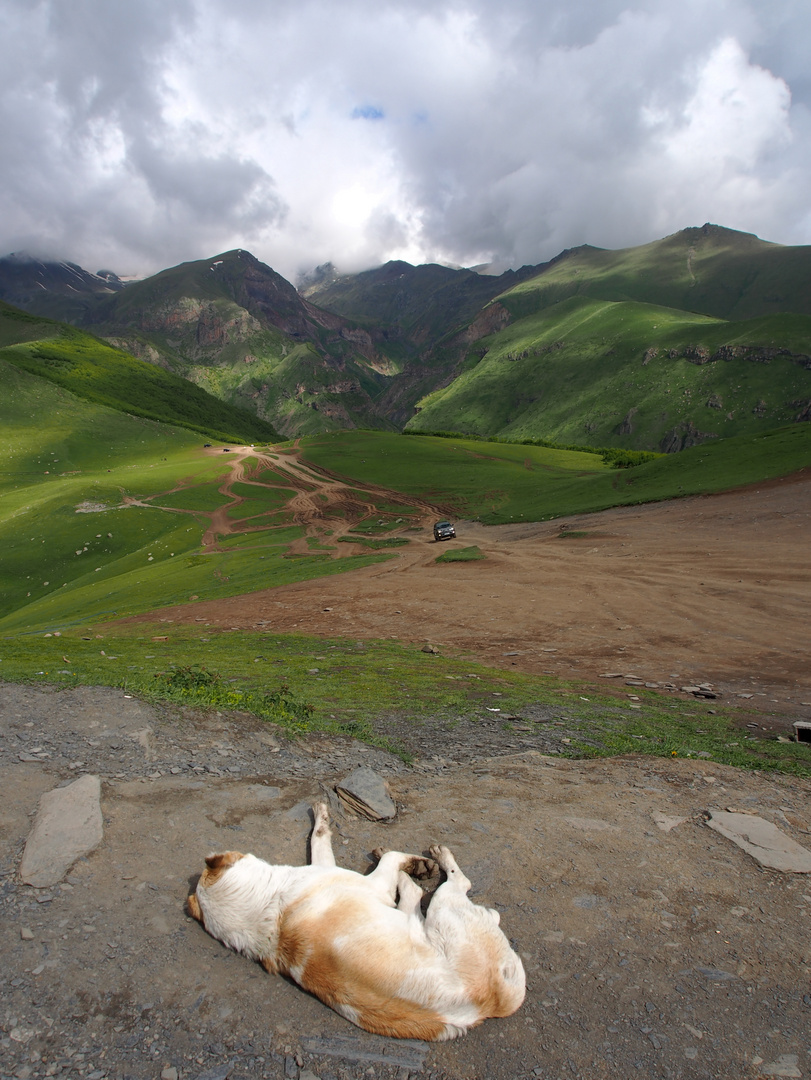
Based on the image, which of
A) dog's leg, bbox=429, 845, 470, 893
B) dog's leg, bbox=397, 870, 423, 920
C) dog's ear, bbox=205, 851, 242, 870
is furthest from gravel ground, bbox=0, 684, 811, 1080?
dog's leg, bbox=397, 870, 423, 920

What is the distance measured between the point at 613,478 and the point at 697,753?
49059 mm

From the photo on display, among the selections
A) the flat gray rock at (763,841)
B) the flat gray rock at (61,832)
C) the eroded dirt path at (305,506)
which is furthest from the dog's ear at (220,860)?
the eroded dirt path at (305,506)

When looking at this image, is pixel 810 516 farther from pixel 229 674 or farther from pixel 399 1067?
pixel 399 1067

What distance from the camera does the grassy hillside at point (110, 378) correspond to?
12044 centimetres

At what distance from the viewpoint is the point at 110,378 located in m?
138

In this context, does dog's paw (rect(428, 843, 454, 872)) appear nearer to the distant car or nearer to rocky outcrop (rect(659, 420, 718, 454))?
the distant car

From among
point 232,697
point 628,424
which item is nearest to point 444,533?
point 232,697

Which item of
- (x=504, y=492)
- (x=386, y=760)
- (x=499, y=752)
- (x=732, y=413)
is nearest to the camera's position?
(x=386, y=760)

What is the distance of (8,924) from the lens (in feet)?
11.5

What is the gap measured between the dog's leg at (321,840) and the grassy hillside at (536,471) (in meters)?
41.5

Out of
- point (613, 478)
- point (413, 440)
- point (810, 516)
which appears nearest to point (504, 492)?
point (613, 478)

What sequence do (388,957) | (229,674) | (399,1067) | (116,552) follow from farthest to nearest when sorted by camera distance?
(116,552) → (229,674) → (388,957) → (399,1067)

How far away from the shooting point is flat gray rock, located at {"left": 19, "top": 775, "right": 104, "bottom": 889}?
3.99m

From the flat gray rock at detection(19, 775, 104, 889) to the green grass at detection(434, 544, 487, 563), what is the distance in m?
27.7
